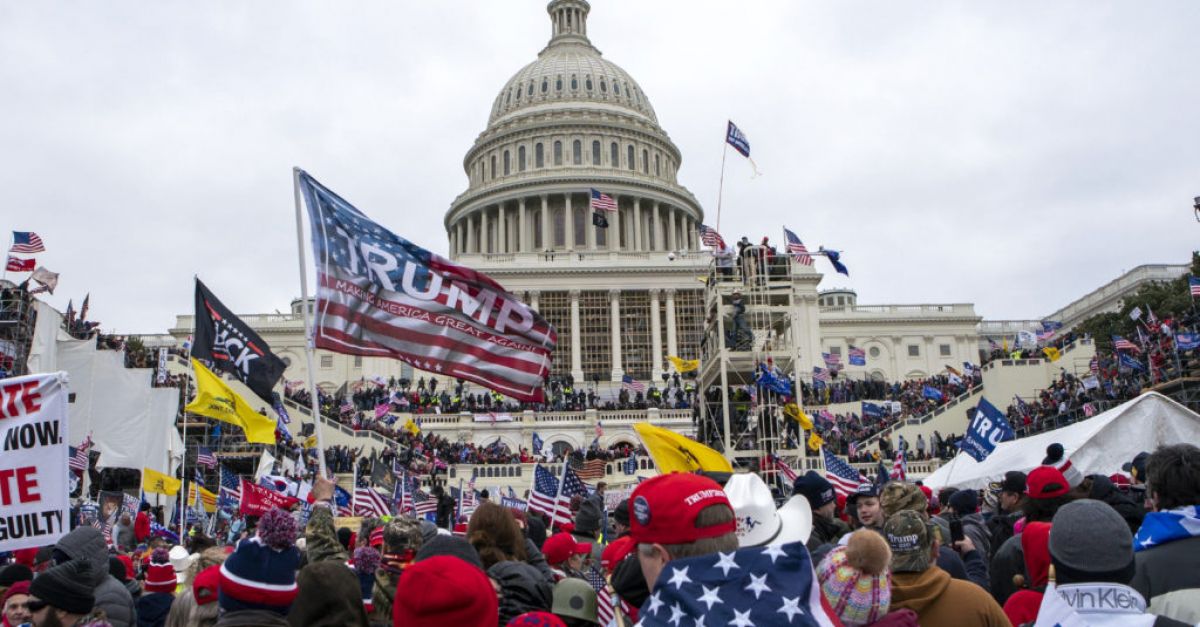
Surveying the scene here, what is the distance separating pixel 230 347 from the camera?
1360cm

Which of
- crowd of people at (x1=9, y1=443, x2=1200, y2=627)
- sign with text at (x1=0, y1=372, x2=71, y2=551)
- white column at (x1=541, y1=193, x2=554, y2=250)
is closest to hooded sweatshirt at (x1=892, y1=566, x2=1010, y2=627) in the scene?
crowd of people at (x1=9, y1=443, x2=1200, y2=627)

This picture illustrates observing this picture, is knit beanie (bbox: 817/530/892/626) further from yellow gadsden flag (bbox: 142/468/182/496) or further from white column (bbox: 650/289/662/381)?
white column (bbox: 650/289/662/381)

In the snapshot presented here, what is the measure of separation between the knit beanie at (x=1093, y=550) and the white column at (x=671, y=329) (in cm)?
6612

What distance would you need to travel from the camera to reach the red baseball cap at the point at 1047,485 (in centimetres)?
660

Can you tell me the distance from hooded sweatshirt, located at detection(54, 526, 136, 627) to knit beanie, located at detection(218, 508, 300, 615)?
5.59ft

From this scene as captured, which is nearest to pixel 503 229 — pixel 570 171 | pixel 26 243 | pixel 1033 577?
pixel 570 171

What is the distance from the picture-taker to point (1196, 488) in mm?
4703

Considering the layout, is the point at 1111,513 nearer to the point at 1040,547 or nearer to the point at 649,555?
the point at 1040,547

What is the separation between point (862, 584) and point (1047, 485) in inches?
132

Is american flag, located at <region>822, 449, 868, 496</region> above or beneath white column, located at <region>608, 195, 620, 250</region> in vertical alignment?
beneath

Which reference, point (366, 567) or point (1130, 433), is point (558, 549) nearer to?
point (366, 567)

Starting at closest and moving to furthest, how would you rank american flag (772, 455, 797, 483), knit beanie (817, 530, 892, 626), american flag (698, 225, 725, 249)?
knit beanie (817, 530, 892, 626), american flag (772, 455, 797, 483), american flag (698, 225, 725, 249)

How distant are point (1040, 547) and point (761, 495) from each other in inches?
83.2

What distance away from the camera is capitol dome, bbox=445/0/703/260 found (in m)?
87.9
